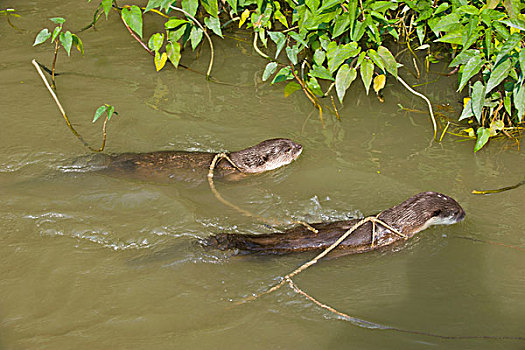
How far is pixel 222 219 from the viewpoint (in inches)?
128

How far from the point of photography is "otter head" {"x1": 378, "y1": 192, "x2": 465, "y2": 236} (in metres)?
3.04

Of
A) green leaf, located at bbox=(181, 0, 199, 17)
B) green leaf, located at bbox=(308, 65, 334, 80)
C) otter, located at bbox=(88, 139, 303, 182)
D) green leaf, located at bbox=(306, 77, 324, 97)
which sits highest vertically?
green leaf, located at bbox=(181, 0, 199, 17)

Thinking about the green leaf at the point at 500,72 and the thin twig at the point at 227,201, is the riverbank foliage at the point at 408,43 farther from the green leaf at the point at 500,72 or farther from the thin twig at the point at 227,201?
the thin twig at the point at 227,201

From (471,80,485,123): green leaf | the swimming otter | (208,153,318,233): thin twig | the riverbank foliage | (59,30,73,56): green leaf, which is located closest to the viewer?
the swimming otter

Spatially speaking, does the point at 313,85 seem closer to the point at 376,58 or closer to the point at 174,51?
the point at 376,58

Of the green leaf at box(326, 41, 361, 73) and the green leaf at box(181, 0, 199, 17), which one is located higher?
the green leaf at box(181, 0, 199, 17)

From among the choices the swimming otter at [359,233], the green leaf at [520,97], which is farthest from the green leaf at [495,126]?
the swimming otter at [359,233]

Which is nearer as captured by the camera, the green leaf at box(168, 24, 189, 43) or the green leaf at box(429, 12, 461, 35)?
the green leaf at box(429, 12, 461, 35)

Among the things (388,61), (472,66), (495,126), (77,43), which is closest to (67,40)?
(77,43)

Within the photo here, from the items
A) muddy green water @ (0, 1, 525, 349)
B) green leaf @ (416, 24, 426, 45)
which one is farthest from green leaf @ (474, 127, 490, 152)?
green leaf @ (416, 24, 426, 45)

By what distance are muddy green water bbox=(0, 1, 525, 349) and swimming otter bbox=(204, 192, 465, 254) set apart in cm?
6

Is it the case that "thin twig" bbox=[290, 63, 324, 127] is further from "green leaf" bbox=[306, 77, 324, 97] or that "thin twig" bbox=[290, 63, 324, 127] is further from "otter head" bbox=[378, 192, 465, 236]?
"otter head" bbox=[378, 192, 465, 236]

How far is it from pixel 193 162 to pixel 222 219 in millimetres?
596

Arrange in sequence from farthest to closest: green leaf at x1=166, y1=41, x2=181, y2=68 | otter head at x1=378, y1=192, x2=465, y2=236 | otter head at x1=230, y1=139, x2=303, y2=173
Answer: green leaf at x1=166, y1=41, x2=181, y2=68, otter head at x1=230, y1=139, x2=303, y2=173, otter head at x1=378, y1=192, x2=465, y2=236
